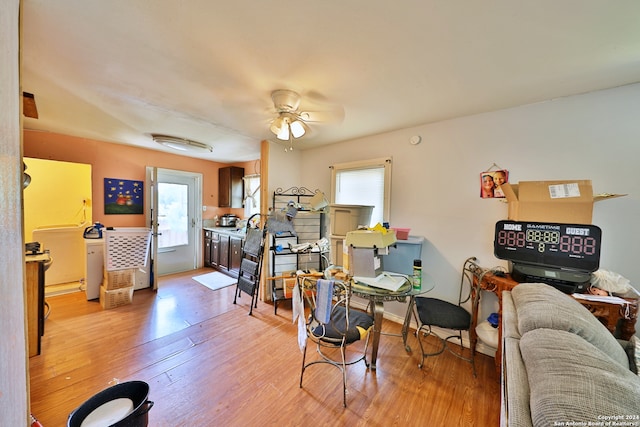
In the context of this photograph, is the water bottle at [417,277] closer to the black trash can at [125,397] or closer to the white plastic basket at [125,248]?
the black trash can at [125,397]

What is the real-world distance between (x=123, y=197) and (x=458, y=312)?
491 cm

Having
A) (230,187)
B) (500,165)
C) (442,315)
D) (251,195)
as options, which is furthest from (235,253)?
(500,165)

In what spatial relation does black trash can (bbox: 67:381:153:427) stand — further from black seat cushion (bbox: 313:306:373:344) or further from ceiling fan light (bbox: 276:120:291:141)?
ceiling fan light (bbox: 276:120:291:141)

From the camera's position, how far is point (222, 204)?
464 centimetres

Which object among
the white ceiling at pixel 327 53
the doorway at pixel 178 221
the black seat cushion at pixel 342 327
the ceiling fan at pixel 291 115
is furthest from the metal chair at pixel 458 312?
the doorway at pixel 178 221

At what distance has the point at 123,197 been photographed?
3529mm

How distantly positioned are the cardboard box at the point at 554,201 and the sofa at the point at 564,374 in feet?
2.97

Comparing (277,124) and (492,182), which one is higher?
(277,124)

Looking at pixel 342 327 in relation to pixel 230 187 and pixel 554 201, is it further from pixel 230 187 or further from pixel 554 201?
pixel 230 187

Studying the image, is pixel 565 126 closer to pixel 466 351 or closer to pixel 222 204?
pixel 466 351

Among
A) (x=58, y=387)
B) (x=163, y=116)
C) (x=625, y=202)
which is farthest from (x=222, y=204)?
(x=625, y=202)

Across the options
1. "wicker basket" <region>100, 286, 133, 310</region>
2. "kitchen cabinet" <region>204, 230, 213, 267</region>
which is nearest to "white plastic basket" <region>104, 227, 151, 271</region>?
"wicker basket" <region>100, 286, 133, 310</region>

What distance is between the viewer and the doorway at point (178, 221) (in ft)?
13.3

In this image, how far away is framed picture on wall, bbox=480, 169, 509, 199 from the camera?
199cm
